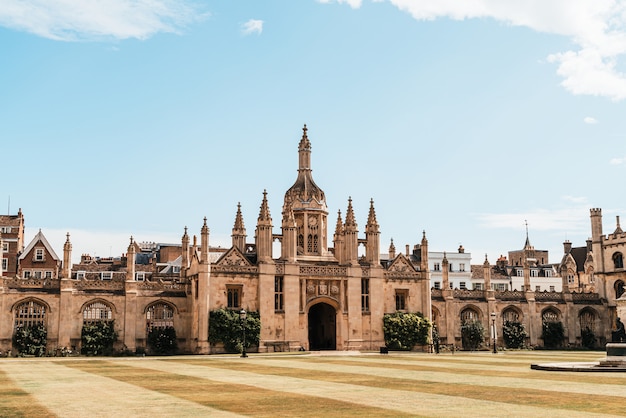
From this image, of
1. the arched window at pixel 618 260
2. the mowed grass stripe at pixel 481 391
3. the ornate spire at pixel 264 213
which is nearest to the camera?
the mowed grass stripe at pixel 481 391

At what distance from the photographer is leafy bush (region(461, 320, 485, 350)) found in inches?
3091

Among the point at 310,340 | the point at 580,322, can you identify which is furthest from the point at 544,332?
the point at 310,340

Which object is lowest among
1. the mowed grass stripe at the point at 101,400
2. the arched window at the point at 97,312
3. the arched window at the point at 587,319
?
the mowed grass stripe at the point at 101,400

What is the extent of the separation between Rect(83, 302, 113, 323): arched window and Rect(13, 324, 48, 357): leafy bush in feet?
13.9

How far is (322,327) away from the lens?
76812 millimetres

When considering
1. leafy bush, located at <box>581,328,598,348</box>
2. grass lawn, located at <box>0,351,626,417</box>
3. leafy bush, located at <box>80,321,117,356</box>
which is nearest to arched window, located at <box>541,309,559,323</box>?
leafy bush, located at <box>581,328,598,348</box>

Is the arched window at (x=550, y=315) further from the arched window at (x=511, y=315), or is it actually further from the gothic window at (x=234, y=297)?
the gothic window at (x=234, y=297)

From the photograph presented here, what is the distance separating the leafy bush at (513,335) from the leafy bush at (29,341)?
46220 mm

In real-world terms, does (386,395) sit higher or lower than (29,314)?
lower

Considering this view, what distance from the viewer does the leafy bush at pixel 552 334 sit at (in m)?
82.5

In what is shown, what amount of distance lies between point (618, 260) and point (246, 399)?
243 ft

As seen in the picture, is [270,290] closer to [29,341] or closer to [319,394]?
[29,341]

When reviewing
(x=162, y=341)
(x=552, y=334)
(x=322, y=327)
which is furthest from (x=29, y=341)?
(x=552, y=334)

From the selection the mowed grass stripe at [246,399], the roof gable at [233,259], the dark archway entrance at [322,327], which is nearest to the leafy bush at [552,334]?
the dark archway entrance at [322,327]
